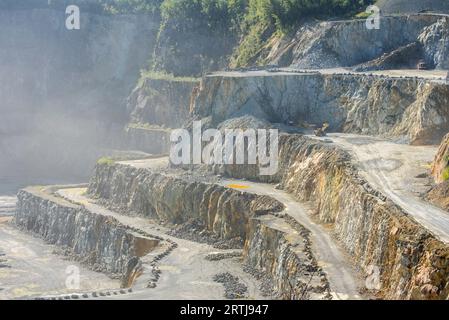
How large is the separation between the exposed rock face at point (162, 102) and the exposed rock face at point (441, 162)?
52.7 metres

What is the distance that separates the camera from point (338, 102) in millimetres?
60688

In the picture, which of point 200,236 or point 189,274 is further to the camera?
point 200,236

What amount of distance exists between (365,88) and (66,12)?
70.2 meters

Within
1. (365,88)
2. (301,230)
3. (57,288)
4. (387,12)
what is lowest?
(57,288)

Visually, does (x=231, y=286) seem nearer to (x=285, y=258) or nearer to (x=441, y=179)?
(x=285, y=258)

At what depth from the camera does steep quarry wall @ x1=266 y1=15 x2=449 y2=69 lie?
67.4m

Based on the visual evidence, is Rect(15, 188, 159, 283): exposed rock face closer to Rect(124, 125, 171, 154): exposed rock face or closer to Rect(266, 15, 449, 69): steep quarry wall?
Rect(124, 125, 171, 154): exposed rock face

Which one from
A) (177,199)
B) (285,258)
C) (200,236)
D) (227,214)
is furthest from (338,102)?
(285,258)

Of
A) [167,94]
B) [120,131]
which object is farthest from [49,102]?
[167,94]

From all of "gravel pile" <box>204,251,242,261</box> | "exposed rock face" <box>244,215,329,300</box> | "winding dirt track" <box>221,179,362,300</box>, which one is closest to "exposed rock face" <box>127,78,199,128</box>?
"winding dirt track" <box>221,179,362,300</box>

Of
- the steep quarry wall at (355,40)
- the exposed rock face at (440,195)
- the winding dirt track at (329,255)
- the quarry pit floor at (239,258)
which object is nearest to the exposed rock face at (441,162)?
the quarry pit floor at (239,258)

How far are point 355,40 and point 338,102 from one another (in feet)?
37.1
